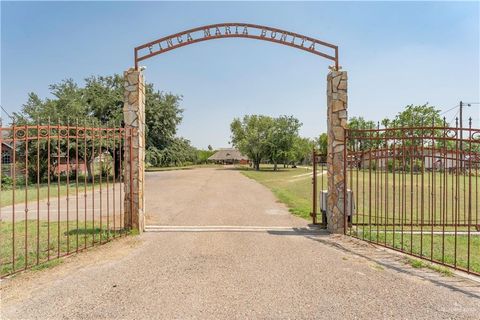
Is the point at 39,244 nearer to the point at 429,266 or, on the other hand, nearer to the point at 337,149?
the point at 337,149

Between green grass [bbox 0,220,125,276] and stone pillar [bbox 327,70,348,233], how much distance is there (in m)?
5.12

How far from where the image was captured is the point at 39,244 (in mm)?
6242

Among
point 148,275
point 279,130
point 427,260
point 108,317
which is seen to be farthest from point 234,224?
point 279,130

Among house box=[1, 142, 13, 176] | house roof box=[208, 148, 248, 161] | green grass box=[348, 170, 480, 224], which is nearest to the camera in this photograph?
green grass box=[348, 170, 480, 224]

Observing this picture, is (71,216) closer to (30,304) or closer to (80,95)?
(30,304)

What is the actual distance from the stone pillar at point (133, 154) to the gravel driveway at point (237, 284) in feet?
2.50

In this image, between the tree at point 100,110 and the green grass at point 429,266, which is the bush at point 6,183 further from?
the green grass at point 429,266

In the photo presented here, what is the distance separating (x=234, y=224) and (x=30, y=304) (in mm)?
5372

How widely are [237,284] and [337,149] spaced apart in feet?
14.0

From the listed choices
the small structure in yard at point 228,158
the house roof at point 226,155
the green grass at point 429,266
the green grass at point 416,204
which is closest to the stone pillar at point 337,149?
the green grass at point 416,204

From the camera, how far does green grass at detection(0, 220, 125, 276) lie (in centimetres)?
503

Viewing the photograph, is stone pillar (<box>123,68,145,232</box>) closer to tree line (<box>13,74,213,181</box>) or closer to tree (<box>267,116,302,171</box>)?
tree line (<box>13,74,213,181</box>)

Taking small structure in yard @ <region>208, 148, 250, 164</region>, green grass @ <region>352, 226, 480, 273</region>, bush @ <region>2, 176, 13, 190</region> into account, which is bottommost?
green grass @ <region>352, 226, 480, 273</region>

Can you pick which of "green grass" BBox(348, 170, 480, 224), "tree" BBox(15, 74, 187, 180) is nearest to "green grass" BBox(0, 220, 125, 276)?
"green grass" BBox(348, 170, 480, 224)
